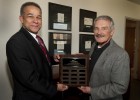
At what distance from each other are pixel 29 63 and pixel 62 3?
5.48 ft

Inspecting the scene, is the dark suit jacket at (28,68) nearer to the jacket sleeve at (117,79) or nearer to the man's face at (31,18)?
the man's face at (31,18)

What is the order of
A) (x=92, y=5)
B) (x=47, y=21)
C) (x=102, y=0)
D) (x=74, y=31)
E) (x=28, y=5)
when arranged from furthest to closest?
(x=102, y=0), (x=92, y=5), (x=74, y=31), (x=47, y=21), (x=28, y=5)

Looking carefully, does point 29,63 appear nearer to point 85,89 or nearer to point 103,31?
point 85,89

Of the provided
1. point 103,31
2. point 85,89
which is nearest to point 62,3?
point 103,31

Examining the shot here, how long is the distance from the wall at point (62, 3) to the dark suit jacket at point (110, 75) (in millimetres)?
1078

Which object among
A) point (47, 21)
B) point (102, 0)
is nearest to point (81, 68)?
point (47, 21)

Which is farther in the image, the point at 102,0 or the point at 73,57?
the point at 102,0

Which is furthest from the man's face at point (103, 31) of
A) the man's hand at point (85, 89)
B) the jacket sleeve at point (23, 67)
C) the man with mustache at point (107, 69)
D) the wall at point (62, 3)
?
the wall at point (62, 3)

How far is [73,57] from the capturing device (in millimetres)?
1640

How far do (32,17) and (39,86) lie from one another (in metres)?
0.57

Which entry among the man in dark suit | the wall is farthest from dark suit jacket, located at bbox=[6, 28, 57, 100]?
the wall

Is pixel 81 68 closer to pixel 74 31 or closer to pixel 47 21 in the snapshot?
pixel 47 21

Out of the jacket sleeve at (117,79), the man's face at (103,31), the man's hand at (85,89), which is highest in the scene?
the man's face at (103,31)

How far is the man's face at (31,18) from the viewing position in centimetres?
157
